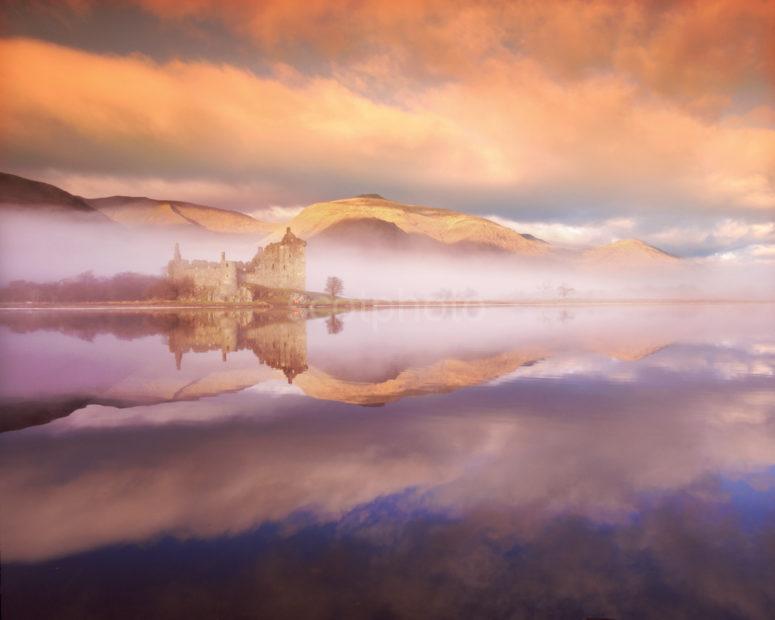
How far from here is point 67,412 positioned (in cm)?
1805

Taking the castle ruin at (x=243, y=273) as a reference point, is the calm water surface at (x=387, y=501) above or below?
below

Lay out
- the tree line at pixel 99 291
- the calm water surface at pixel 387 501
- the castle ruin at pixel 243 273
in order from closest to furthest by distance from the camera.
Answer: the calm water surface at pixel 387 501, the castle ruin at pixel 243 273, the tree line at pixel 99 291

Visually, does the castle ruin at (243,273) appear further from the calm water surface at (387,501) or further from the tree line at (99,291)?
the calm water surface at (387,501)

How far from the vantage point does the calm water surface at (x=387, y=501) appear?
698cm

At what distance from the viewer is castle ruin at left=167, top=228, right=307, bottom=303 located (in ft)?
528

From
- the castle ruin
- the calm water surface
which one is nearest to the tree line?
the castle ruin

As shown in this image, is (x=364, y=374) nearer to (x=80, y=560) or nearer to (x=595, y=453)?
(x=595, y=453)

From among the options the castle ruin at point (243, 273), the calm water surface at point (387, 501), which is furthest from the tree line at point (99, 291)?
the calm water surface at point (387, 501)

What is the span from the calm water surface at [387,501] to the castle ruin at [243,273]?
14342cm

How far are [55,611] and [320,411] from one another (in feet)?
38.8

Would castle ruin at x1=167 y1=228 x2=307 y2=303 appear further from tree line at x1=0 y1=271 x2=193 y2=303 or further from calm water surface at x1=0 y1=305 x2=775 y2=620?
calm water surface at x1=0 y1=305 x2=775 y2=620

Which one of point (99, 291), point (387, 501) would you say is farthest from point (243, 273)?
point (387, 501)

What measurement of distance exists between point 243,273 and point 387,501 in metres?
179

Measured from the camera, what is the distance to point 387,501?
33.1 feet
